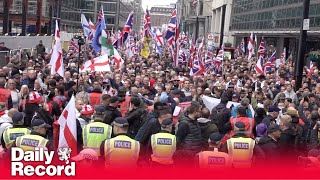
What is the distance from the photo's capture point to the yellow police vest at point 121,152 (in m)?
6.97

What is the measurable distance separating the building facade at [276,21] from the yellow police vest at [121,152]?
27.0 m

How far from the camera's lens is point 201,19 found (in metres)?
112

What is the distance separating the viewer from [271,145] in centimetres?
762

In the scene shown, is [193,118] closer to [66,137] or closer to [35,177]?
[66,137]

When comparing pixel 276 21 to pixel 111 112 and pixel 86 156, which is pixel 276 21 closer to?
pixel 111 112

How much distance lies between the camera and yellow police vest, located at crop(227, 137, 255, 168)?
24.0 ft

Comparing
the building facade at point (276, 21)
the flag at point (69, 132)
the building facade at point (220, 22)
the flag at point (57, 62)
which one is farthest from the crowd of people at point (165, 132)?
the building facade at point (220, 22)

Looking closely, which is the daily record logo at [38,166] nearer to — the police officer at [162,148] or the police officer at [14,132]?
the police officer at [14,132]

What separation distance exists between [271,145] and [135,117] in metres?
2.92

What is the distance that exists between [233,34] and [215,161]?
6357cm

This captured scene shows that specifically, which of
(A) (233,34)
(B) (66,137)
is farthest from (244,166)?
(A) (233,34)

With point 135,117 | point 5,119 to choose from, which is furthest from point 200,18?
point 5,119

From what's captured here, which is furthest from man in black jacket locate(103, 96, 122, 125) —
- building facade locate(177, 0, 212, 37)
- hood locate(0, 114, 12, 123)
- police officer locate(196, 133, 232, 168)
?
building facade locate(177, 0, 212, 37)

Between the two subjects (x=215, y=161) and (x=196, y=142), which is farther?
(x=196, y=142)
